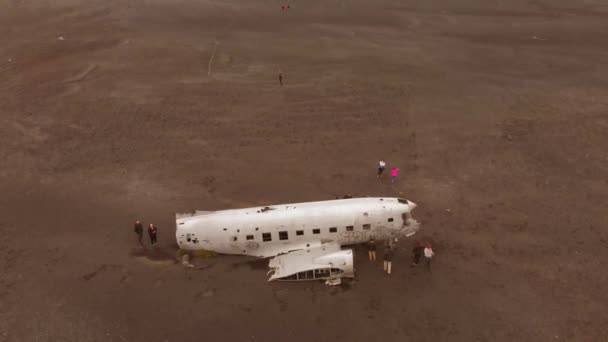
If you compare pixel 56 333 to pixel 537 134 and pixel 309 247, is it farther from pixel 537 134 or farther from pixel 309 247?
pixel 537 134

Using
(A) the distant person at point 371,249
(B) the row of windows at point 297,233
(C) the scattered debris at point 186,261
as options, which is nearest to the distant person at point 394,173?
(B) the row of windows at point 297,233

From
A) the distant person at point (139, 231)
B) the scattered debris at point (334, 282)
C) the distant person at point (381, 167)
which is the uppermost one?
the distant person at point (381, 167)

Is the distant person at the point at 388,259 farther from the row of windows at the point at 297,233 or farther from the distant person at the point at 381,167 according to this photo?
the distant person at the point at 381,167

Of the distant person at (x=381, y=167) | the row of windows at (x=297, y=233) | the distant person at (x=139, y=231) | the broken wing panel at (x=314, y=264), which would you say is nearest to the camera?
the broken wing panel at (x=314, y=264)

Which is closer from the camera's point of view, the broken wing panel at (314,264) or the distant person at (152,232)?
the broken wing panel at (314,264)

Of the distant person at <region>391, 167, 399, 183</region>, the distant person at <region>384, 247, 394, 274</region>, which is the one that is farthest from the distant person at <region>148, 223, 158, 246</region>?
the distant person at <region>391, 167, 399, 183</region>

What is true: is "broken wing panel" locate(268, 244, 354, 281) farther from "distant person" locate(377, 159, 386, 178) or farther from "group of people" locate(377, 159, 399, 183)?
"distant person" locate(377, 159, 386, 178)

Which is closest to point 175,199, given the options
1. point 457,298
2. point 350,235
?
point 350,235
